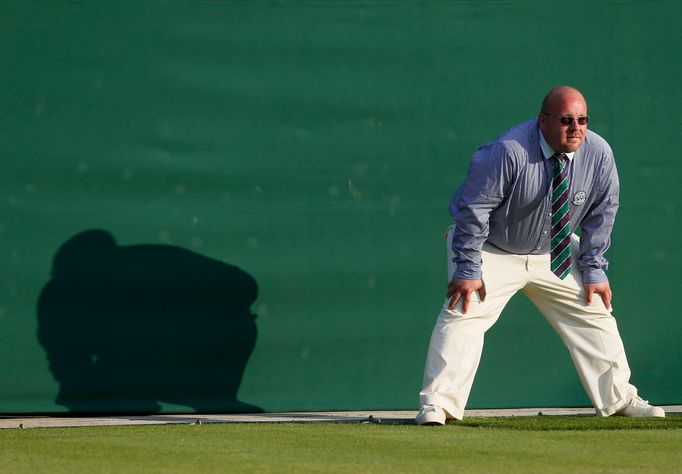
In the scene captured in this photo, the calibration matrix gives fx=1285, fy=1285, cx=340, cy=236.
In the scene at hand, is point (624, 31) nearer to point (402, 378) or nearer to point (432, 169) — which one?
point (432, 169)

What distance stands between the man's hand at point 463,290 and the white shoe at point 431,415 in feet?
1.51

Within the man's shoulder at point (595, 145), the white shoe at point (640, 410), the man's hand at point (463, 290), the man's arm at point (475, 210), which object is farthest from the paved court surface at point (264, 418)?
the man's shoulder at point (595, 145)

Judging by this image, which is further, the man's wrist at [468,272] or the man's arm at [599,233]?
the man's arm at [599,233]

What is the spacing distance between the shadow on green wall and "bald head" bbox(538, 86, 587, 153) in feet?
5.93

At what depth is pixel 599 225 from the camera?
19.6 ft

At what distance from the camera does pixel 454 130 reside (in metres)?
6.78

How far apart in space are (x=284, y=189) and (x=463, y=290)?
1.30 meters

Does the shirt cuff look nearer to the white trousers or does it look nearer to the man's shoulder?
the white trousers

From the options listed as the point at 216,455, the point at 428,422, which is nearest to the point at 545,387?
the point at 428,422

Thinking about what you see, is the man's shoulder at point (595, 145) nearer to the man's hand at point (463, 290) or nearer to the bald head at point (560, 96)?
the bald head at point (560, 96)

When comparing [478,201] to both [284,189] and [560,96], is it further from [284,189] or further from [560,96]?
[284,189]

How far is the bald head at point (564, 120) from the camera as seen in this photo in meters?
5.72

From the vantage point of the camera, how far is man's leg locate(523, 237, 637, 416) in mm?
6039

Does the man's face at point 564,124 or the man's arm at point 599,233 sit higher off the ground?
the man's face at point 564,124
